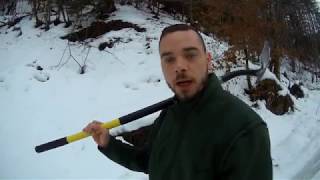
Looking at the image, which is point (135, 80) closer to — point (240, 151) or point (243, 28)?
point (243, 28)

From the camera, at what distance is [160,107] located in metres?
1.71

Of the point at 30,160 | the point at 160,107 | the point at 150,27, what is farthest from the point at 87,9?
the point at 160,107

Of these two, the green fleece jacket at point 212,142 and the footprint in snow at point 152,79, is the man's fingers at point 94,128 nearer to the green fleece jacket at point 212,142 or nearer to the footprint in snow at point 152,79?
the green fleece jacket at point 212,142

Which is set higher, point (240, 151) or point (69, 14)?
point (240, 151)

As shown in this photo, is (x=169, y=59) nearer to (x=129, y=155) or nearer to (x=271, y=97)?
(x=129, y=155)

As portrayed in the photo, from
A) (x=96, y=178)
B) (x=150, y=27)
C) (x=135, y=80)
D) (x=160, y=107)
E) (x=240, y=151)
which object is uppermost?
(x=240, y=151)

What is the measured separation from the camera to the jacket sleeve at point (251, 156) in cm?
102

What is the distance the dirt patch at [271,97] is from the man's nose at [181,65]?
23.0ft

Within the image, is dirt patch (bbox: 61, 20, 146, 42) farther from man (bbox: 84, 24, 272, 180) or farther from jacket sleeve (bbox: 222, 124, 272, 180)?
jacket sleeve (bbox: 222, 124, 272, 180)

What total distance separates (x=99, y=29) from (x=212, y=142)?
333 inches

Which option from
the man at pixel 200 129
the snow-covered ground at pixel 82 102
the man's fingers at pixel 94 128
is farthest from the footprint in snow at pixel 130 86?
the man at pixel 200 129

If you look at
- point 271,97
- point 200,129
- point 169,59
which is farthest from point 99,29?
point 200,129

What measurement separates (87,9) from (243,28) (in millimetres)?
4466

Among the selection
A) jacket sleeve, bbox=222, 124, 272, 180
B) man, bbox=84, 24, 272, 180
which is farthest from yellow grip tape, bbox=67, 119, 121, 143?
jacket sleeve, bbox=222, 124, 272, 180
